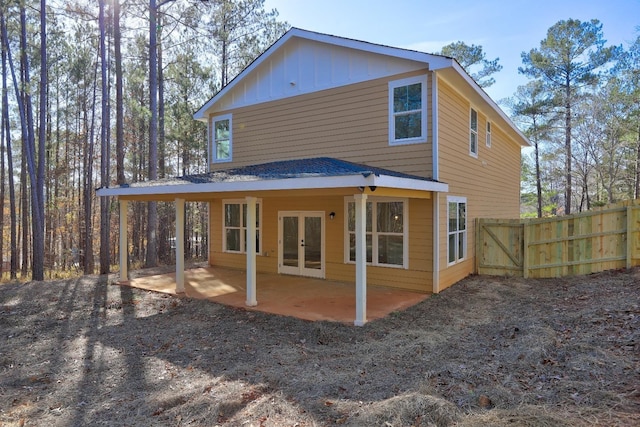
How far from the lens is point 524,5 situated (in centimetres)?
1104

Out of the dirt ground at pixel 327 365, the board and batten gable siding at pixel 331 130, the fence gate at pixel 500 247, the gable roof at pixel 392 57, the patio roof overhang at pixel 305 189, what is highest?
the gable roof at pixel 392 57

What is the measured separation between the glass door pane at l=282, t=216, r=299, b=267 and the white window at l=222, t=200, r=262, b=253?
3.17 ft

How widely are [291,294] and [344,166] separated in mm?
2991

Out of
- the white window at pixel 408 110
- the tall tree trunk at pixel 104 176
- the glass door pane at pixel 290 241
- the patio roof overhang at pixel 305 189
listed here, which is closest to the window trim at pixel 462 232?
the patio roof overhang at pixel 305 189

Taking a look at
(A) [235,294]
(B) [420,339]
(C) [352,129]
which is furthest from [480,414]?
(C) [352,129]

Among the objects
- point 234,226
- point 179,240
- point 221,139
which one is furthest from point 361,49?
point 234,226

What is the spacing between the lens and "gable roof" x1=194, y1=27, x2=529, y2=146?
7.77m

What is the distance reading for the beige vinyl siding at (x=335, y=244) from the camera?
26.8 ft

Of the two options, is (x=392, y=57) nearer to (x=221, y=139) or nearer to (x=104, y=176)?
(x=221, y=139)

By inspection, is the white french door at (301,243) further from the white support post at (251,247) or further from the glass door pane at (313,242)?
the white support post at (251,247)

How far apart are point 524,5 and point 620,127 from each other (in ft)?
38.9

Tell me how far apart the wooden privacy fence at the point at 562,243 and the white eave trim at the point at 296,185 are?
3.24 meters

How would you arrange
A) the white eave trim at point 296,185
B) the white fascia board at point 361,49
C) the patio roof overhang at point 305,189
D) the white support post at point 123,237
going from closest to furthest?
the white eave trim at point 296,185 < the patio roof overhang at point 305,189 < the white fascia board at point 361,49 < the white support post at point 123,237

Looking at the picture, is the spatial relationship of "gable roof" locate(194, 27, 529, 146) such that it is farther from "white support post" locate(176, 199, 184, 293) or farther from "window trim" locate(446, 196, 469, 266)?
"white support post" locate(176, 199, 184, 293)
